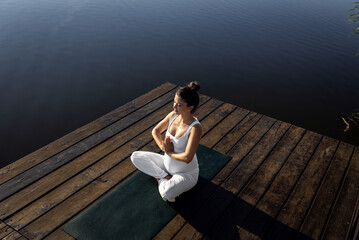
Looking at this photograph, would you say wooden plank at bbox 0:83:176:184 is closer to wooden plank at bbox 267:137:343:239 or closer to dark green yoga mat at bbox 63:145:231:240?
dark green yoga mat at bbox 63:145:231:240

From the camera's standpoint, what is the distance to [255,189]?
12.5 feet

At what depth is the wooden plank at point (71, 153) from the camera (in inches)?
145

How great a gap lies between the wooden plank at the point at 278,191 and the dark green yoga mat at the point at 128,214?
0.77 meters

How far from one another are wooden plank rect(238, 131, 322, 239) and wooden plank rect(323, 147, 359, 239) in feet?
1.73

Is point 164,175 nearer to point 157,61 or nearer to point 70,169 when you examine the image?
point 70,169

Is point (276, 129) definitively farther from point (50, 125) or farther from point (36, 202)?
point (50, 125)

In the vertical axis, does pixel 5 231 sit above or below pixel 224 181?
below

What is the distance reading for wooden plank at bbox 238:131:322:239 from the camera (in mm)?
3301

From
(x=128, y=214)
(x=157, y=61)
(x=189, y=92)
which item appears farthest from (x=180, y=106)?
(x=157, y=61)

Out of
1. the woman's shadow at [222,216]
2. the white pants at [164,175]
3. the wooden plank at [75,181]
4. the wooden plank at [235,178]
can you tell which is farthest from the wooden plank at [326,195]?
the wooden plank at [75,181]

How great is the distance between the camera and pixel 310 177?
4043 mm

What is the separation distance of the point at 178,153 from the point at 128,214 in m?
0.85

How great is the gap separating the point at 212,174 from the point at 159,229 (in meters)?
1.09

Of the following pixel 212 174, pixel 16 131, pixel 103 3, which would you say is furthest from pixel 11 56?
pixel 212 174
